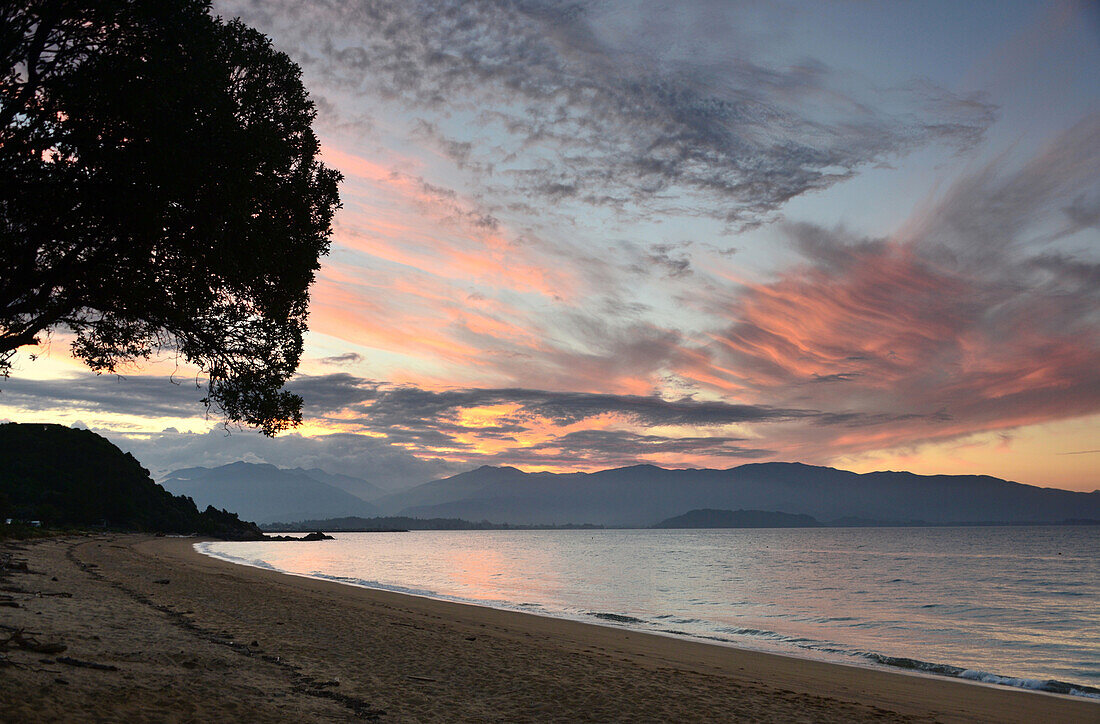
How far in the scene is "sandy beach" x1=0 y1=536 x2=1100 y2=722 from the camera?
9.26 metres

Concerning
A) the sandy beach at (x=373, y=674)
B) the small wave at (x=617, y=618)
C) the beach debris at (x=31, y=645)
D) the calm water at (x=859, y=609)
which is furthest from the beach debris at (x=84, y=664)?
the small wave at (x=617, y=618)

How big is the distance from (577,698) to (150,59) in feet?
42.0

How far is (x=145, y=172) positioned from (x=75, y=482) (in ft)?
426

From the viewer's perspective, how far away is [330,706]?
987 cm

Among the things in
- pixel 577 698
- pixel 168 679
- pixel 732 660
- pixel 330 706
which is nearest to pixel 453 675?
pixel 577 698

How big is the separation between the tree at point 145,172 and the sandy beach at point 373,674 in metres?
5.58

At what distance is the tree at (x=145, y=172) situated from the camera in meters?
8.99

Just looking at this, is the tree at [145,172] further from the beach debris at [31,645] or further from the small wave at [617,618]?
the small wave at [617,618]

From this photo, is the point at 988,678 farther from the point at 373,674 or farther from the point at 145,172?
Result: the point at 145,172

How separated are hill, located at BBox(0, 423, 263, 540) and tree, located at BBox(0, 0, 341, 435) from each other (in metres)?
96.5

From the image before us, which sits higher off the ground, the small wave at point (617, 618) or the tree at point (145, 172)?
the tree at point (145, 172)

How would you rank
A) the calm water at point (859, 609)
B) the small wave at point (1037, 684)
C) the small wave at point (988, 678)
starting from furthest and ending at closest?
the calm water at point (859, 609), the small wave at point (988, 678), the small wave at point (1037, 684)

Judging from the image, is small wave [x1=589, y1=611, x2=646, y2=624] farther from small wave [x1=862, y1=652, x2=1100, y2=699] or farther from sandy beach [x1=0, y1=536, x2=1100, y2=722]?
small wave [x1=862, y1=652, x2=1100, y2=699]

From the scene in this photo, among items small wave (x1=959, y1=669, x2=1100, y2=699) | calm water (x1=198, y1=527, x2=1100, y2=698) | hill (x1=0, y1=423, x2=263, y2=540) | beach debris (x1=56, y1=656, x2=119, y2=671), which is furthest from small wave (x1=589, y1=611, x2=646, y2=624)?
hill (x1=0, y1=423, x2=263, y2=540)
